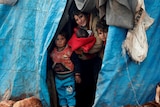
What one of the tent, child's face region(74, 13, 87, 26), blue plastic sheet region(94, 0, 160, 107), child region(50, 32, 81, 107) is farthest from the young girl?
blue plastic sheet region(94, 0, 160, 107)

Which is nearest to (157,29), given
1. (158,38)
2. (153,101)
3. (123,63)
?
(158,38)

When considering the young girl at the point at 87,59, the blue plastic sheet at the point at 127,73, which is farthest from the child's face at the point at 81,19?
the blue plastic sheet at the point at 127,73

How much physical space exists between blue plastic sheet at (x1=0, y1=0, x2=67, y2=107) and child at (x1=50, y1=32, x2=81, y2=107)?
0.71 ft

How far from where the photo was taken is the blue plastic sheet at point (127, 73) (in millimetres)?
4191

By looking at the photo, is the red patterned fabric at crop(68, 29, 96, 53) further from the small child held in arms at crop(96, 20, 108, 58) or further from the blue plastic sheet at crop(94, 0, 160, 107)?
the blue plastic sheet at crop(94, 0, 160, 107)

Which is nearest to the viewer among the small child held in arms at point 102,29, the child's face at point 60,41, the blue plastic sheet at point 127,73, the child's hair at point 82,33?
the blue plastic sheet at point 127,73

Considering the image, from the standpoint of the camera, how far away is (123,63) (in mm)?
4238

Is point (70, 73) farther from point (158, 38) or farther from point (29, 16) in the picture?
point (158, 38)

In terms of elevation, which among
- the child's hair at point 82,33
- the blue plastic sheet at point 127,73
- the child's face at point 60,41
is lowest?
the blue plastic sheet at point 127,73

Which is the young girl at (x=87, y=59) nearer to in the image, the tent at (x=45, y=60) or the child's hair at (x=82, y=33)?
the child's hair at (x=82, y=33)

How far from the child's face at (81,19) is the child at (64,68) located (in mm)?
262

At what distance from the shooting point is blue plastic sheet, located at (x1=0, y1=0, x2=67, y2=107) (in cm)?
479

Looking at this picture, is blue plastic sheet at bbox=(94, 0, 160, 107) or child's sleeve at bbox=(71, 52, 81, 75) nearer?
blue plastic sheet at bbox=(94, 0, 160, 107)

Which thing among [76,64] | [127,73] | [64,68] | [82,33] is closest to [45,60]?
[64,68]
